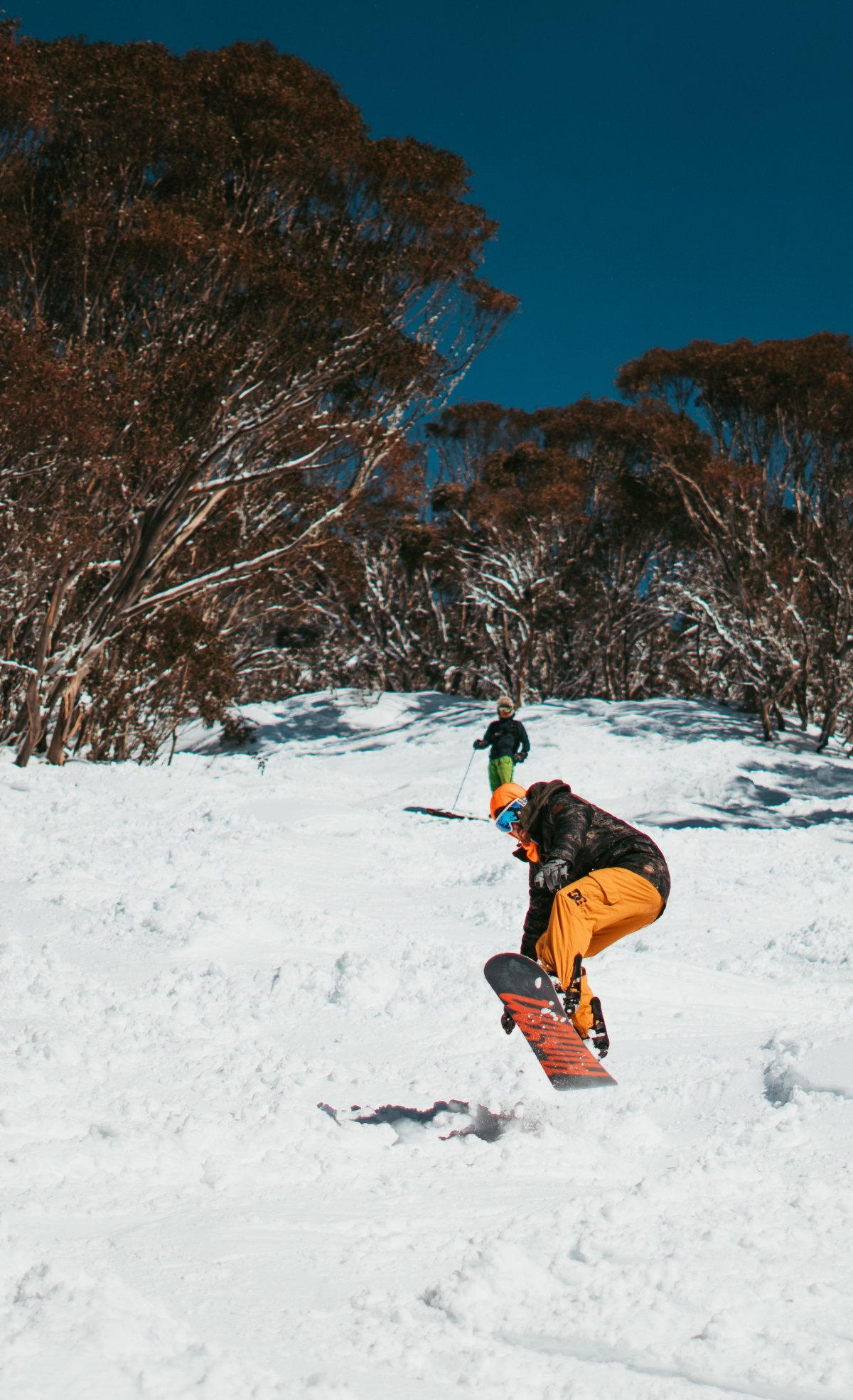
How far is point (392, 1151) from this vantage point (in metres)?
3.15

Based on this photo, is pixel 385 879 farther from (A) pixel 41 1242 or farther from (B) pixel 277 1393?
(B) pixel 277 1393

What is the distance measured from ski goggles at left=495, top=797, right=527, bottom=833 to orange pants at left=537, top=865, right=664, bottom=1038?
0.38m

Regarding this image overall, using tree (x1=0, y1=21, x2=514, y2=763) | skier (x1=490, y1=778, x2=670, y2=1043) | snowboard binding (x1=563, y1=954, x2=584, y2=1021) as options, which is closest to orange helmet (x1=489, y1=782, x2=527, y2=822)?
skier (x1=490, y1=778, x2=670, y2=1043)

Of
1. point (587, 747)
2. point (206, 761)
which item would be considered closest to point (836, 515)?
point (587, 747)

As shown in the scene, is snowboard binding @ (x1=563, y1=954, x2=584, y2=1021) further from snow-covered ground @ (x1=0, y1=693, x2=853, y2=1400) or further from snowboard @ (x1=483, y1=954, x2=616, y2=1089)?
snow-covered ground @ (x1=0, y1=693, x2=853, y2=1400)

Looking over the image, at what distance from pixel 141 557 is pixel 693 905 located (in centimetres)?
1068

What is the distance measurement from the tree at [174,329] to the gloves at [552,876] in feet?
36.3

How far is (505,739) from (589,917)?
8387mm

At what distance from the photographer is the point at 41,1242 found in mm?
2422

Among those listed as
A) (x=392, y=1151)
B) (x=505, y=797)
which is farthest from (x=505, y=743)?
(x=392, y=1151)

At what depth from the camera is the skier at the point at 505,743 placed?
39.2ft

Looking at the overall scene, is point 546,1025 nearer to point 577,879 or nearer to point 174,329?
point 577,879

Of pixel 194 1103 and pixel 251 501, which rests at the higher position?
pixel 251 501

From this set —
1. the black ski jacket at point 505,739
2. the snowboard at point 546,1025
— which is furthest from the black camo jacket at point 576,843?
the black ski jacket at point 505,739
